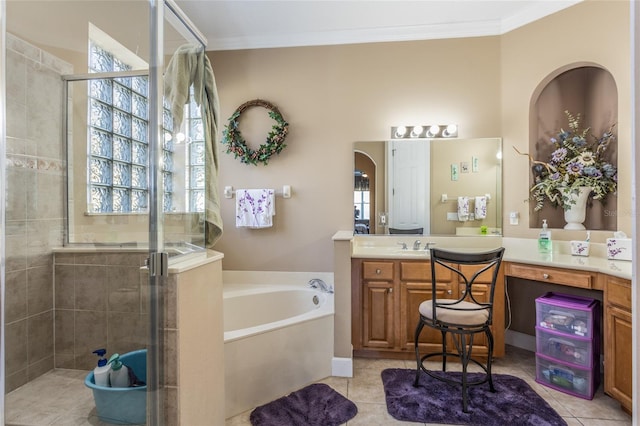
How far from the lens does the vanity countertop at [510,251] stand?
2.10m

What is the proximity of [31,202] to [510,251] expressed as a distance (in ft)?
10.9

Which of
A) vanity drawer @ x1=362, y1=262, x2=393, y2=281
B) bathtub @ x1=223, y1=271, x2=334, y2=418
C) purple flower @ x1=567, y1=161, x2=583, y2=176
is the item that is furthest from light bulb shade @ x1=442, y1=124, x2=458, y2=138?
bathtub @ x1=223, y1=271, x2=334, y2=418

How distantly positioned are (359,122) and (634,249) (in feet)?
Result: 8.69

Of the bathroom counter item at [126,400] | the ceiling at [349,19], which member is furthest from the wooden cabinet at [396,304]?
the ceiling at [349,19]

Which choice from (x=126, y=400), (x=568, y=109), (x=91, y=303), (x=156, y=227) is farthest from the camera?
(x=568, y=109)

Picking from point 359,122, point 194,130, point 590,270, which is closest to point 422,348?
point 590,270

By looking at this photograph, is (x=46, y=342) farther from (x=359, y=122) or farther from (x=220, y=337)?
(x=359, y=122)

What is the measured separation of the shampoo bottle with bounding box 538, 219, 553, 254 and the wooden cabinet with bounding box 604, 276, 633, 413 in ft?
1.92

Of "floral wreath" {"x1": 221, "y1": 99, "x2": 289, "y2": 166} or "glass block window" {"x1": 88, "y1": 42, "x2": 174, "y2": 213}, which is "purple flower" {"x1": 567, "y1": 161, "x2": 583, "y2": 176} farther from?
"glass block window" {"x1": 88, "y1": 42, "x2": 174, "y2": 213}

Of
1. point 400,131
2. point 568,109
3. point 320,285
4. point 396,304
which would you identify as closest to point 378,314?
point 396,304

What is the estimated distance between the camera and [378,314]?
8.48 ft

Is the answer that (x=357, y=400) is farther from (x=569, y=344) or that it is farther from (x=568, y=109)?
(x=568, y=109)

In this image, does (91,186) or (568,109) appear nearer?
(91,186)

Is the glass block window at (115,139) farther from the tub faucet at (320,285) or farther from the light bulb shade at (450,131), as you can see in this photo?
the light bulb shade at (450,131)
